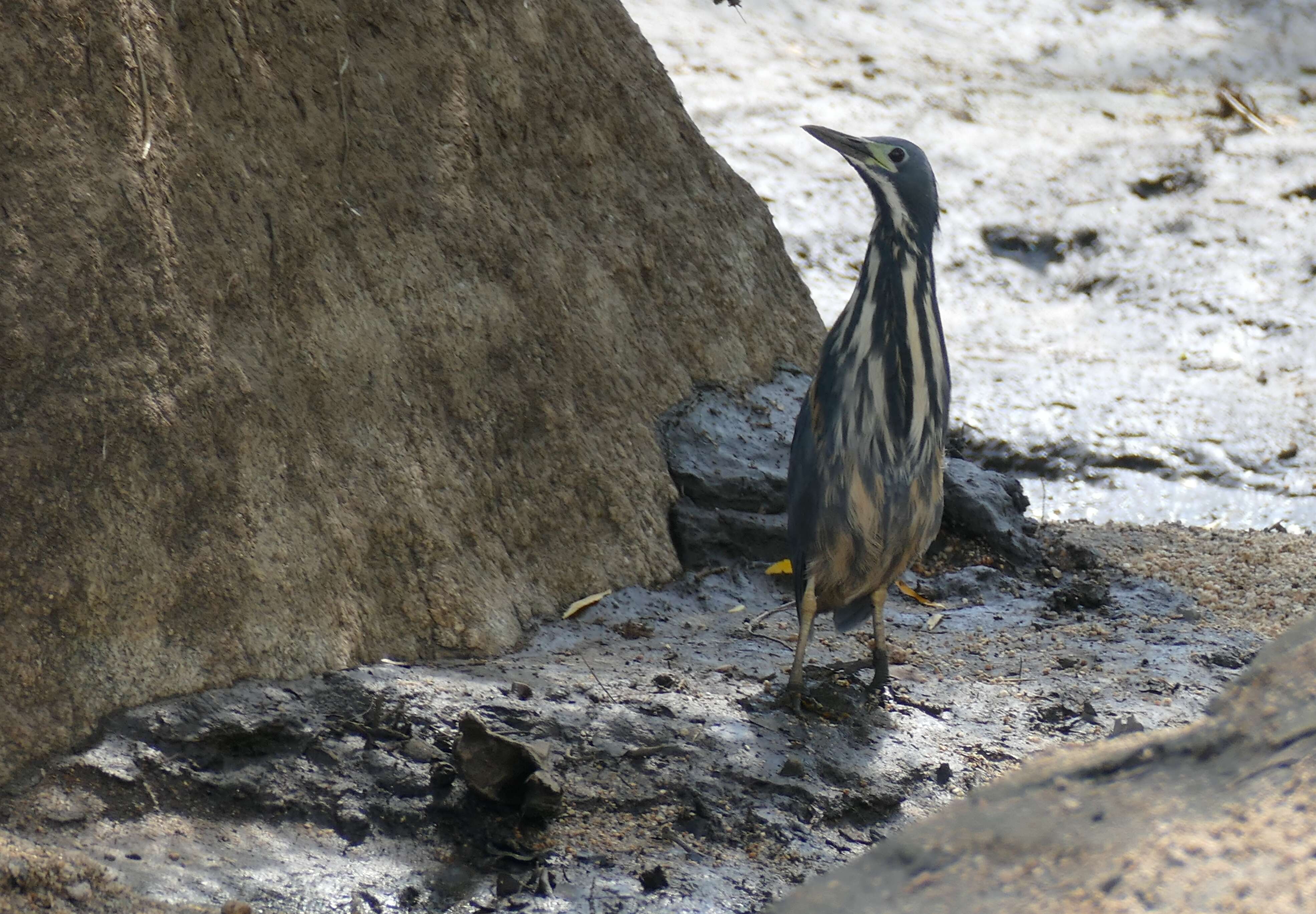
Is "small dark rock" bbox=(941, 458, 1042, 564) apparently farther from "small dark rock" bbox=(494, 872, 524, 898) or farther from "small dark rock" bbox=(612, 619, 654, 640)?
"small dark rock" bbox=(494, 872, 524, 898)

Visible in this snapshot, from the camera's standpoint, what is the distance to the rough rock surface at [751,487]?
508cm

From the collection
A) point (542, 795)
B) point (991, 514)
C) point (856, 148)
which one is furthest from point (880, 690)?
point (856, 148)

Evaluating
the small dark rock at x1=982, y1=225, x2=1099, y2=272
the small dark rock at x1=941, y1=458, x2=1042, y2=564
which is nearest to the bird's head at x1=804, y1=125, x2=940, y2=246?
the small dark rock at x1=941, y1=458, x2=1042, y2=564

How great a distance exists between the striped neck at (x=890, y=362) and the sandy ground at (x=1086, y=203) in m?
3.22

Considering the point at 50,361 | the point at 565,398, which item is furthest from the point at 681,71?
the point at 50,361

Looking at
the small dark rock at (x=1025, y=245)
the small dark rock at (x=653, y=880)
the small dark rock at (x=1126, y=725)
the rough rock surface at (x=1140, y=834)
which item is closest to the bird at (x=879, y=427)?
the small dark rock at (x=1126, y=725)

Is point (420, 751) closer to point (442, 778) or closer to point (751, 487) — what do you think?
point (442, 778)

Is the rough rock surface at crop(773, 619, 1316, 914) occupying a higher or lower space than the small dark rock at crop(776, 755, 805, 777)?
higher

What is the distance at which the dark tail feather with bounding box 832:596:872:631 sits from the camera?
436 centimetres

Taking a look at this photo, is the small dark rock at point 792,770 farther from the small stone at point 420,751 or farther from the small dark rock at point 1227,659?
the small dark rock at point 1227,659

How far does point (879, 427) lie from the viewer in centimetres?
401

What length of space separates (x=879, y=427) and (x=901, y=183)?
88 cm

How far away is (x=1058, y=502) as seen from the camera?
7043mm

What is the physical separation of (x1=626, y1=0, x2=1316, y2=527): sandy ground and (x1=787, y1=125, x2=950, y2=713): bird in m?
3.19
